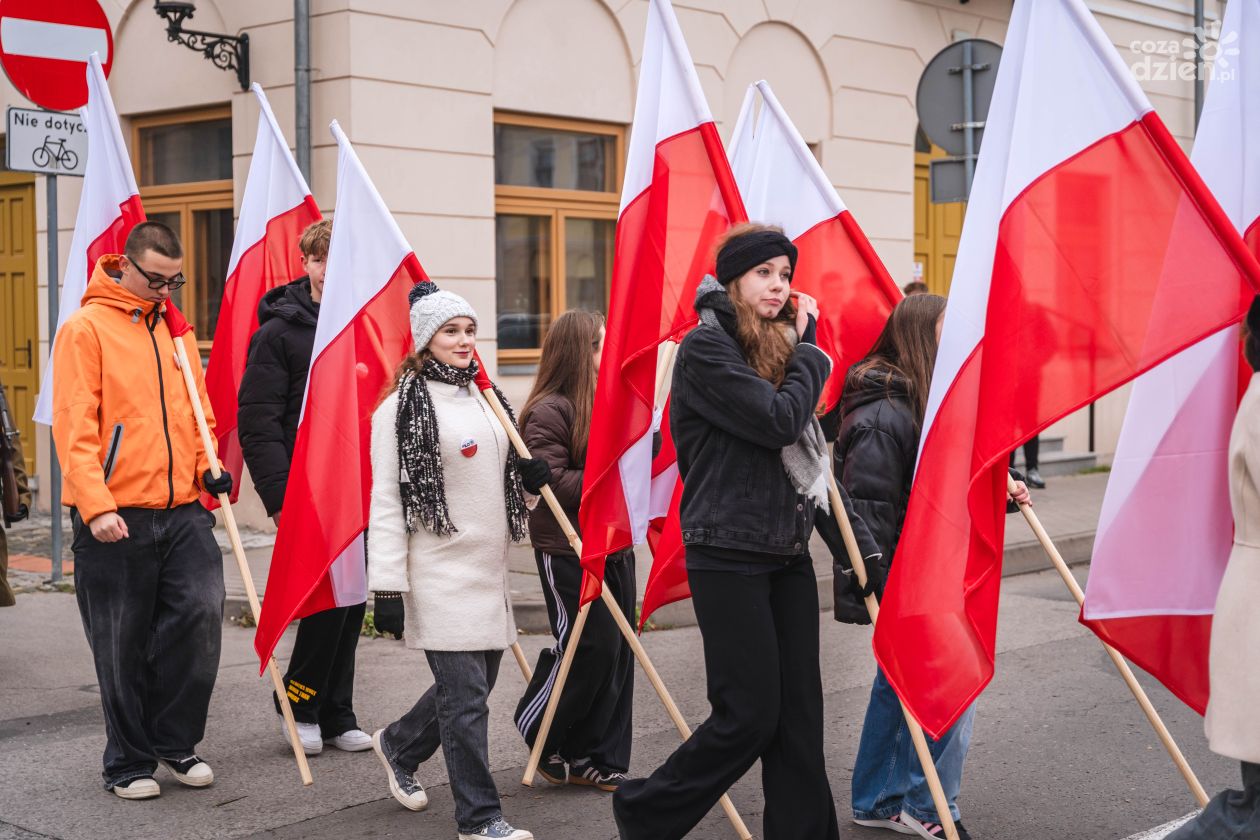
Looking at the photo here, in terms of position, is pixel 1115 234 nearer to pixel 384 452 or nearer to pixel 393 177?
pixel 384 452

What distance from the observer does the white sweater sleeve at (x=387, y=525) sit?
469 centimetres

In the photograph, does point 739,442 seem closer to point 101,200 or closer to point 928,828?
point 928,828

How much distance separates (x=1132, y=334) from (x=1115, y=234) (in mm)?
283

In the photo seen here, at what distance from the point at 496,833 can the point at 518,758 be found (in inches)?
44.5

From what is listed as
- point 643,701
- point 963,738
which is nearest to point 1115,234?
point 963,738

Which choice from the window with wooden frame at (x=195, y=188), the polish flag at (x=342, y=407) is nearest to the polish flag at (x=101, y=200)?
the polish flag at (x=342, y=407)

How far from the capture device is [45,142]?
8945 millimetres

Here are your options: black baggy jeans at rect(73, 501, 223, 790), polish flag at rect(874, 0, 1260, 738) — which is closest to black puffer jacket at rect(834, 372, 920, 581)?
polish flag at rect(874, 0, 1260, 738)

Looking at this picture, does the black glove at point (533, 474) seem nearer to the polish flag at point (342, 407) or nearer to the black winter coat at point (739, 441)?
the polish flag at point (342, 407)

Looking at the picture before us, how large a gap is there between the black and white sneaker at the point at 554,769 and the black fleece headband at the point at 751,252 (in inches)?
82.4

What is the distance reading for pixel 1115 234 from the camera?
404 centimetres

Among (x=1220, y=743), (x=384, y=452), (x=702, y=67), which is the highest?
(x=702, y=67)

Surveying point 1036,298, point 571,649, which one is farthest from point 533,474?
point 1036,298

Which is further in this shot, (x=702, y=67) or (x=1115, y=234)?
(x=702, y=67)
